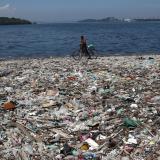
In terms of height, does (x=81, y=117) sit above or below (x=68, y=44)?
above

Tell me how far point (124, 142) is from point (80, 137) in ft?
3.62

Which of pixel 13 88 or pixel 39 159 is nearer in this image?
pixel 39 159

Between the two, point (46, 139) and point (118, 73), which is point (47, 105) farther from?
point (118, 73)

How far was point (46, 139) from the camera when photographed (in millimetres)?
9984

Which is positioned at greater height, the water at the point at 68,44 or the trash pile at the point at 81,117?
the trash pile at the point at 81,117

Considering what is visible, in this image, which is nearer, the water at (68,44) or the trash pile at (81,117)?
the trash pile at (81,117)

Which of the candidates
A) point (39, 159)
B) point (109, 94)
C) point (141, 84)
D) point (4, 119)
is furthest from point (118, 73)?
point (39, 159)

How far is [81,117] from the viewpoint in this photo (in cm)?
1134

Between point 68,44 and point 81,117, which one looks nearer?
point 81,117

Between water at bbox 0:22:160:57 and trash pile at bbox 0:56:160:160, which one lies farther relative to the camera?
water at bbox 0:22:160:57

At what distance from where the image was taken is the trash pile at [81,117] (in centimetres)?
929

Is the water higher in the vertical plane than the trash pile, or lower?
lower

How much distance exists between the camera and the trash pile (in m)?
9.29

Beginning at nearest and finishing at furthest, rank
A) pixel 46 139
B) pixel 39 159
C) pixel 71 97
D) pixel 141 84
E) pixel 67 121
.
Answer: pixel 39 159
pixel 46 139
pixel 67 121
pixel 71 97
pixel 141 84
